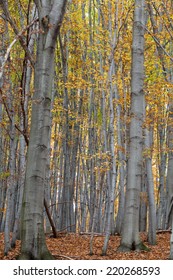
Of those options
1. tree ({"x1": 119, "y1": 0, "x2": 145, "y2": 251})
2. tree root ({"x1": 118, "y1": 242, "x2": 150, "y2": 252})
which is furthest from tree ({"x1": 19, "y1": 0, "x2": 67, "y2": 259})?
tree ({"x1": 119, "y1": 0, "x2": 145, "y2": 251})

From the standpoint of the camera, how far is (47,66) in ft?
19.2

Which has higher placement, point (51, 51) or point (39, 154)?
point (51, 51)

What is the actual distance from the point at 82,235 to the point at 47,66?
21.9 feet

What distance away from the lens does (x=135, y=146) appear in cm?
802

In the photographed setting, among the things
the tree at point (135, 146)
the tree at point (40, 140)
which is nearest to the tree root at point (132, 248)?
the tree at point (135, 146)

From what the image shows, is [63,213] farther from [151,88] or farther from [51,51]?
[51,51]

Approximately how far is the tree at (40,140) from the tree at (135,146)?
2.51 metres

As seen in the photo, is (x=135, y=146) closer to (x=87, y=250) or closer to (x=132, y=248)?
(x=132, y=248)

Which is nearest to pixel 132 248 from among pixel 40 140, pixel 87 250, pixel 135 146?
pixel 87 250

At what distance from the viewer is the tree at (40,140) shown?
5453mm

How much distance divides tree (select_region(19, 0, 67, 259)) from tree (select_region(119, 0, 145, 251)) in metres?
2.51

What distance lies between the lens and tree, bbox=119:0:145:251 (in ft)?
25.1

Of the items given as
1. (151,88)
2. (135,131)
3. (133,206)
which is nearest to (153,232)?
(133,206)

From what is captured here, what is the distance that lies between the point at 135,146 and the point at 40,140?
2925mm
